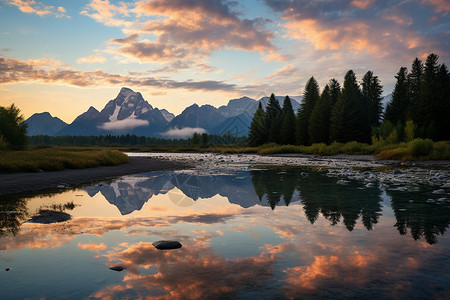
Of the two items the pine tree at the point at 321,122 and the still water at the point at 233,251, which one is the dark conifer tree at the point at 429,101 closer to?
the pine tree at the point at 321,122

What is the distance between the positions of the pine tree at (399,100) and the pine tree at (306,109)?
17714 millimetres

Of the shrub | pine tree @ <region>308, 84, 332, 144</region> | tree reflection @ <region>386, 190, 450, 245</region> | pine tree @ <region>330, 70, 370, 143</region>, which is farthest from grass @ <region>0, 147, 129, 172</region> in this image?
pine tree @ <region>308, 84, 332, 144</region>

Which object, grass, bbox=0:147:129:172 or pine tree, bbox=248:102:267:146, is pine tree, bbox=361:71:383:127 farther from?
grass, bbox=0:147:129:172

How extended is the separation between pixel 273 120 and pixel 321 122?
66.4ft

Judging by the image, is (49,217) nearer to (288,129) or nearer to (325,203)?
(325,203)

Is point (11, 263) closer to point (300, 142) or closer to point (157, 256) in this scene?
point (157, 256)

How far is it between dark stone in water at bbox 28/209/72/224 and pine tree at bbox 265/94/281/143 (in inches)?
3040

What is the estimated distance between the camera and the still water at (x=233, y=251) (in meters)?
3.89

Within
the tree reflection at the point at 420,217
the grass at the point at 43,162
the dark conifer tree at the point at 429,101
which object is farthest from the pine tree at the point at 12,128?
the dark conifer tree at the point at 429,101

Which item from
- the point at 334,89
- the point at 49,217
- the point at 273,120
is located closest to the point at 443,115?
the point at 334,89

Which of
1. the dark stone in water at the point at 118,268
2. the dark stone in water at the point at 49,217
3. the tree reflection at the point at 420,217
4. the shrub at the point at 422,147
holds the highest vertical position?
the shrub at the point at 422,147

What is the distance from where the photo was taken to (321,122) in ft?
221

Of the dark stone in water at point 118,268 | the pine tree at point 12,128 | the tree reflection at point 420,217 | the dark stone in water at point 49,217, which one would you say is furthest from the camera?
the pine tree at point 12,128

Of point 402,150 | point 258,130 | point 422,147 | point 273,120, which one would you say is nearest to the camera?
point 422,147
